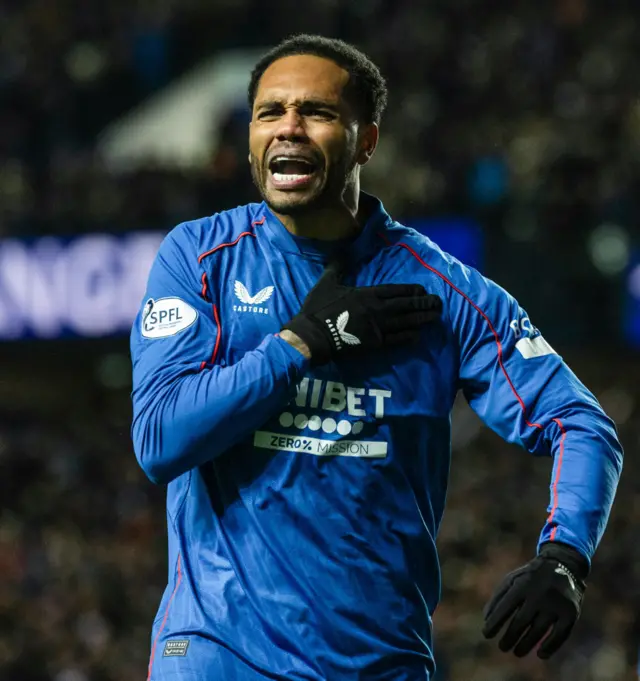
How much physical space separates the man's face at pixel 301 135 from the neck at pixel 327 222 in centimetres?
4

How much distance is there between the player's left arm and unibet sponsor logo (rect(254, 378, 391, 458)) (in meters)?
0.33

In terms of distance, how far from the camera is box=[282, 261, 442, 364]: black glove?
342 cm

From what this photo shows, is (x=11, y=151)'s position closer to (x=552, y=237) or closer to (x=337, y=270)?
(x=552, y=237)

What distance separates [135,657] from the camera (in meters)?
11.5

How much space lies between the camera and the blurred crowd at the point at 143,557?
10547 mm

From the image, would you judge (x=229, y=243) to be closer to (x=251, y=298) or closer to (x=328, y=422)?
(x=251, y=298)

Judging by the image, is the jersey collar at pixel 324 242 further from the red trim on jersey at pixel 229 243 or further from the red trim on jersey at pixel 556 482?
the red trim on jersey at pixel 556 482

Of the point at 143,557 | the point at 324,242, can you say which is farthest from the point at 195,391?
the point at 143,557

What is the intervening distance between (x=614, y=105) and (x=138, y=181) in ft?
16.8

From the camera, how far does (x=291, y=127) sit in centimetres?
364

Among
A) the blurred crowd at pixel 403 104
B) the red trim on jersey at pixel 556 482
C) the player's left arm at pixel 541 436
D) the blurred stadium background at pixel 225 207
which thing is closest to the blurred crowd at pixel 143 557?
the blurred stadium background at pixel 225 207

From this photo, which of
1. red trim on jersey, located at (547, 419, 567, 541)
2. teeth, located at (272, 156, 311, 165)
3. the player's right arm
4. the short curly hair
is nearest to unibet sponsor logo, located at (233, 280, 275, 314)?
the player's right arm

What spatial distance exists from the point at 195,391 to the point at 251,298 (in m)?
0.42

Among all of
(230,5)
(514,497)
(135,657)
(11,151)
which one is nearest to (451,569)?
(514,497)
